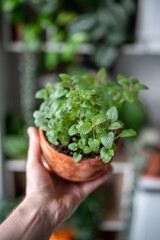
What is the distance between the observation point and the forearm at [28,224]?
2.14 feet

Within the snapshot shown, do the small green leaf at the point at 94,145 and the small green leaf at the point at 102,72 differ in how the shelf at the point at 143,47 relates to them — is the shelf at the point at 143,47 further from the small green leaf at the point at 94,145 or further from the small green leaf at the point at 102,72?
the small green leaf at the point at 94,145

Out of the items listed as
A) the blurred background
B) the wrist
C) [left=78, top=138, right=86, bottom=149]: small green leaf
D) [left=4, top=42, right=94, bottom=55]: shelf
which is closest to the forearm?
the wrist

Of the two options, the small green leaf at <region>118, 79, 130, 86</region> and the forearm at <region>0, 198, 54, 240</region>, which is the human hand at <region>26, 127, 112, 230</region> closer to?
the forearm at <region>0, 198, 54, 240</region>

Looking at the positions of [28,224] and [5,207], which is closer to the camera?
[28,224]

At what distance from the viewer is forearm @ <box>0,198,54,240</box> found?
25.6 inches

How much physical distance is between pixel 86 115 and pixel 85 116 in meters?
0.03

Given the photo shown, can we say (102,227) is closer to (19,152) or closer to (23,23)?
(19,152)

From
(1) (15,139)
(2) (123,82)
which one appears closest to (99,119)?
(2) (123,82)

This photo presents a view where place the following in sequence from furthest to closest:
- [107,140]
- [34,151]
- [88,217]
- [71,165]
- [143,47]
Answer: [88,217] → [143,47] → [34,151] → [71,165] → [107,140]

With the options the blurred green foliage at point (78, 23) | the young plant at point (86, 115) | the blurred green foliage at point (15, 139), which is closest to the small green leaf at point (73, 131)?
the young plant at point (86, 115)

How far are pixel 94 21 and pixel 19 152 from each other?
41.4 inches

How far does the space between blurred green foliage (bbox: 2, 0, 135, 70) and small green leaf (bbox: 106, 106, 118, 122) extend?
3.12ft

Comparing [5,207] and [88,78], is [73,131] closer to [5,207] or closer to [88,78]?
[88,78]

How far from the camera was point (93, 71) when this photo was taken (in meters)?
1.62
